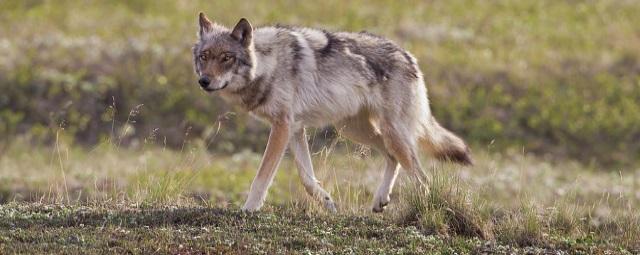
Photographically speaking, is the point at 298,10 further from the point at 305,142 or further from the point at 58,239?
the point at 58,239

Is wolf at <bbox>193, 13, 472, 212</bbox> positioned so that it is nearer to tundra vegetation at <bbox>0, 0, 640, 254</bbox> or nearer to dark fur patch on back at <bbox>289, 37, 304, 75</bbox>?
dark fur patch on back at <bbox>289, 37, 304, 75</bbox>

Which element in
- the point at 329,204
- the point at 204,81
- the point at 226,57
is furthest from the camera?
the point at 329,204

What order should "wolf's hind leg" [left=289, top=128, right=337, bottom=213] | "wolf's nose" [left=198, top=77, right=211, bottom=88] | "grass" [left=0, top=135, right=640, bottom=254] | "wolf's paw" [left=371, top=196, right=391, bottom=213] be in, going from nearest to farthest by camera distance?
"grass" [left=0, top=135, right=640, bottom=254] → "wolf's nose" [left=198, top=77, right=211, bottom=88] → "wolf's hind leg" [left=289, top=128, right=337, bottom=213] → "wolf's paw" [left=371, top=196, right=391, bottom=213]

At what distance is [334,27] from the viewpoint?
23.2 meters

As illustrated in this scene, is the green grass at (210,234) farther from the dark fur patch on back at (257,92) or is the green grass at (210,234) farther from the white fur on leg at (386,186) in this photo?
the white fur on leg at (386,186)

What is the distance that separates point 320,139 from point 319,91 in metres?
8.91

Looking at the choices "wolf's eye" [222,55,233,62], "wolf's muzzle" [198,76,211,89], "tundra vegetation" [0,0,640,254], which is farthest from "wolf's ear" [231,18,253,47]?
"tundra vegetation" [0,0,640,254]

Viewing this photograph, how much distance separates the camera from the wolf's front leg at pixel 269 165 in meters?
9.02

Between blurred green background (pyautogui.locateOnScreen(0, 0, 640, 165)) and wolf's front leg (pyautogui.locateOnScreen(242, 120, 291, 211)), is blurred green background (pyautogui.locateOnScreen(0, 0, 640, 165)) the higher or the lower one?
the lower one

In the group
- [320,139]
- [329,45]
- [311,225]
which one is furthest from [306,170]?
[320,139]

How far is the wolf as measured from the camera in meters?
9.05

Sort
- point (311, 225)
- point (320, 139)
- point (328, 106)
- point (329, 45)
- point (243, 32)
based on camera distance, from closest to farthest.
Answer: point (311, 225), point (243, 32), point (328, 106), point (329, 45), point (320, 139)

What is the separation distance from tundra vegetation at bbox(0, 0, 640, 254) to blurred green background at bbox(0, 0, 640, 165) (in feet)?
0.16

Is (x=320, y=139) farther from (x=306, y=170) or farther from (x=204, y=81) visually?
(x=204, y=81)
